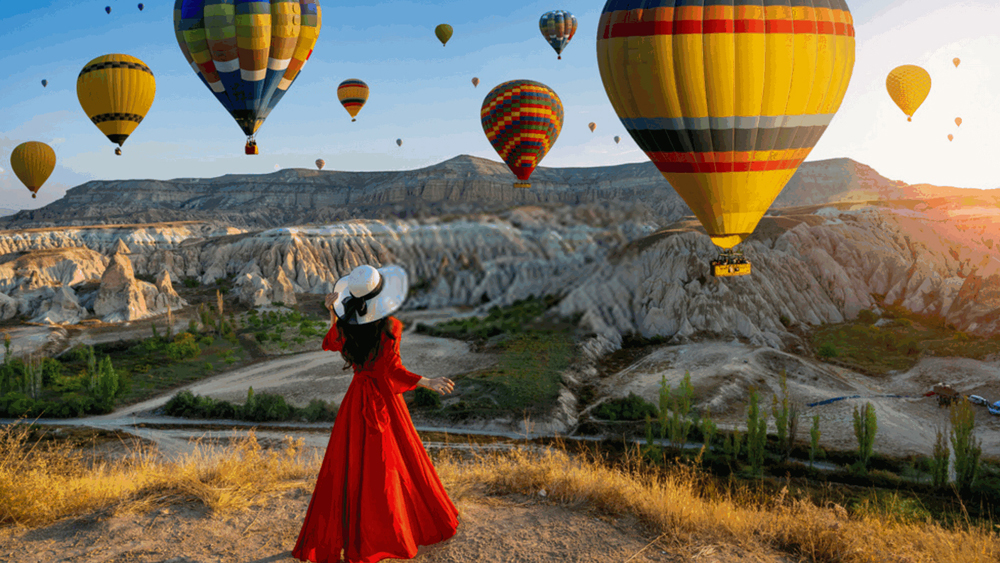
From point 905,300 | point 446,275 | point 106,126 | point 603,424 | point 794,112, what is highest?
→ point 106,126

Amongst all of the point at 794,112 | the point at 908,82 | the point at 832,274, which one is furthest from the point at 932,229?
the point at 794,112

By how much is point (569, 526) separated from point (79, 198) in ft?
566

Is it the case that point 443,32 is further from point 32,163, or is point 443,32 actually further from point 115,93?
point 32,163

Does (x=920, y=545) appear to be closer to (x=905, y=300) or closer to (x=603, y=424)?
(x=603, y=424)

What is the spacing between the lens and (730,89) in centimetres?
1340

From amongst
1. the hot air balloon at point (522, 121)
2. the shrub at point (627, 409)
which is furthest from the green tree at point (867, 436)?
the hot air balloon at point (522, 121)

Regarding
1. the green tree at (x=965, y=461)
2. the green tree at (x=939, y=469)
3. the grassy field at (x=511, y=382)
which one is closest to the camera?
the green tree at (x=965, y=461)

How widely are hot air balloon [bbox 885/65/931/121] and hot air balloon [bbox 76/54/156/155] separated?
196ft

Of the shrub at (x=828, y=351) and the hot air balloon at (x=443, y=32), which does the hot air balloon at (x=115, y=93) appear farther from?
the shrub at (x=828, y=351)

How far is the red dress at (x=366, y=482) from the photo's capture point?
5504 millimetres

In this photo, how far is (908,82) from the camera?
55500 millimetres

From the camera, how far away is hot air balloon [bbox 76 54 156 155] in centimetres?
3953

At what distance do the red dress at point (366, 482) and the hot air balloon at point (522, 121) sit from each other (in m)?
33.0

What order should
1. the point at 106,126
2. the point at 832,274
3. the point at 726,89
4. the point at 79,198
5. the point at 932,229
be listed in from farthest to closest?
the point at 79,198
the point at 932,229
the point at 832,274
the point at 106,126
the point at 726,89
